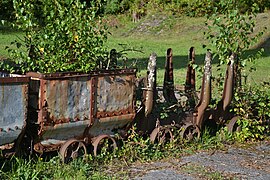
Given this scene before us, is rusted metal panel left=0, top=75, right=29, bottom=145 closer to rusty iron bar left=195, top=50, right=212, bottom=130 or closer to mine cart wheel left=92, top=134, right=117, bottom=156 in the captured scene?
mine cart wheel left=92, top=134, right=117, bottom=156

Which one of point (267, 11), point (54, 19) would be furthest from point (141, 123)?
point (267, 11)

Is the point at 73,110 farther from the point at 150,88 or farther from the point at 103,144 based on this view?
the point at 150,88

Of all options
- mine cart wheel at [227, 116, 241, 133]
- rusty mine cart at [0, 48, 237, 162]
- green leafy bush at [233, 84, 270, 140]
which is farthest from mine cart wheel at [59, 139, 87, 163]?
green leafy bush at [233, 84, 270, 140]

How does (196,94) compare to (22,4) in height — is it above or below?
below

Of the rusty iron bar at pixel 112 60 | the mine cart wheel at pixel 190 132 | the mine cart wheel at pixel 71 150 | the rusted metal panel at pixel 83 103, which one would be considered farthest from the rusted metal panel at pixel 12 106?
the mine cart wheel at pixel 190 132

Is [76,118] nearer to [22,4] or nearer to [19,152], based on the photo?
[19,152]

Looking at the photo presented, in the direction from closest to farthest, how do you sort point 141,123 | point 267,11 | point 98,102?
point 98,102 < point 141,123 < point 267,11

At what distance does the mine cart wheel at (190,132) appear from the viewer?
331 inches

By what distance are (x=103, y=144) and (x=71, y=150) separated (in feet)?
1.61

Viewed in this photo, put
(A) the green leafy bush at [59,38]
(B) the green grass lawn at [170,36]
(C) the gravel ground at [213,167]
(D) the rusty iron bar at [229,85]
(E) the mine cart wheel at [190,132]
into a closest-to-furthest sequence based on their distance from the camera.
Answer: (C) the gravel ground at [213,167] < (A) the green leafy bush at [59,38] < (E) the mine cart wheel at [190,132] < (D) the rusty iron bar at [229,85] < (B) the green grass lawn at [170,36]

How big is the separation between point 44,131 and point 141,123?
164 cm

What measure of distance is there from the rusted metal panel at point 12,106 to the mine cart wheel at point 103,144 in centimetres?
108

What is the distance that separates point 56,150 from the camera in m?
7.11

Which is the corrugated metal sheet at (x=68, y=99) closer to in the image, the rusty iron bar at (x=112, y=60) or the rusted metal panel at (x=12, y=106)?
the rusted metal panel at (x=12, y=106)
